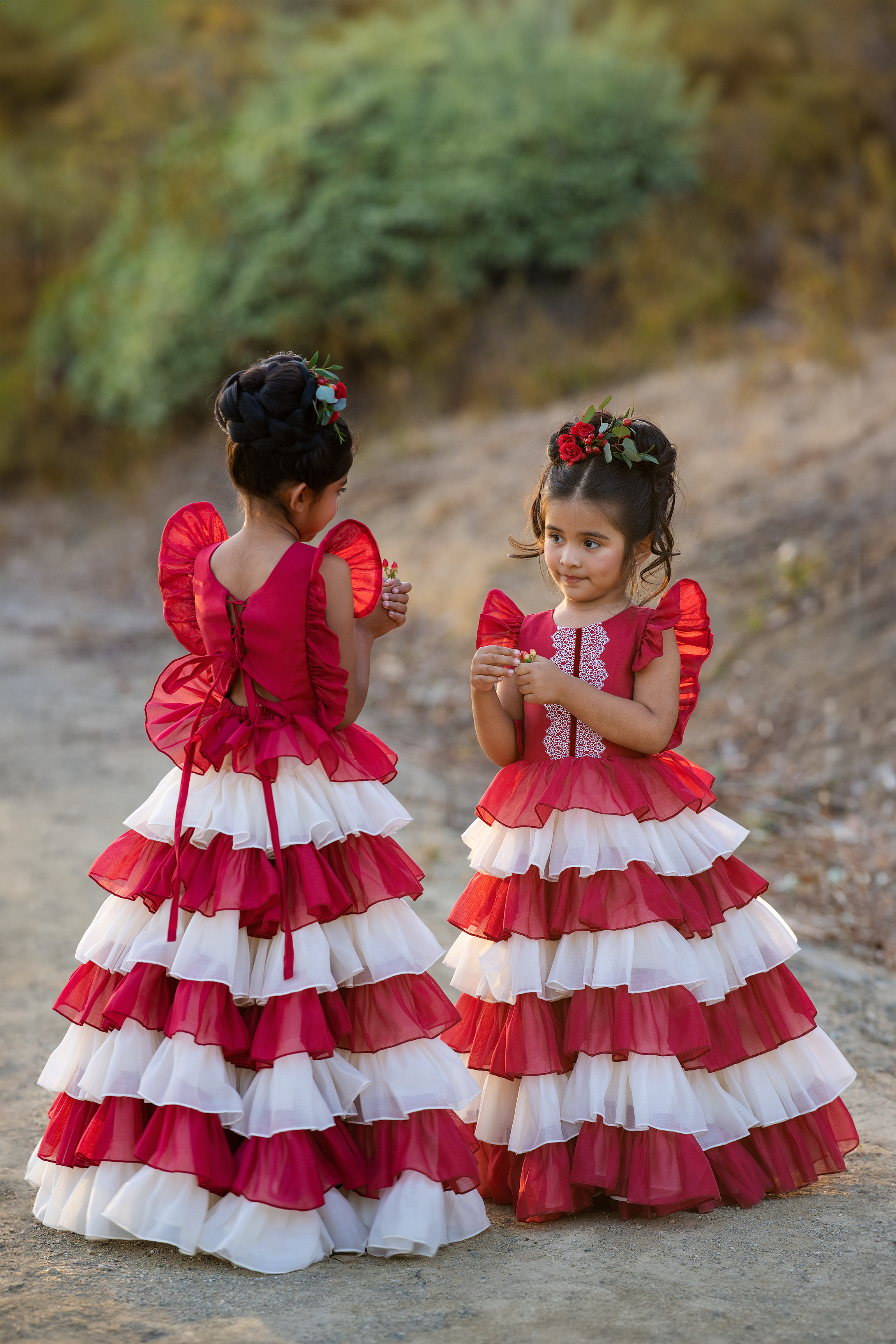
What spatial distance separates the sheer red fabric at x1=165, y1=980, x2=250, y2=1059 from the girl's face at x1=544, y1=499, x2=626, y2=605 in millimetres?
1140

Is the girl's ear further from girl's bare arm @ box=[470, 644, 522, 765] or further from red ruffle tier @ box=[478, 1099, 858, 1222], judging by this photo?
red ruffle tier @ box=[478, 1099, 858, 1222]

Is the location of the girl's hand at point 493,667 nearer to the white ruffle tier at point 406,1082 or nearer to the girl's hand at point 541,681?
the girl's hand at point 541,681

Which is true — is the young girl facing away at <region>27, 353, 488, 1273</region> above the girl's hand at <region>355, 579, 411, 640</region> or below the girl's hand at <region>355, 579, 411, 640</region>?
below

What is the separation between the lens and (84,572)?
11.7m

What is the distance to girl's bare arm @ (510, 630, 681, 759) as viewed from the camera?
108 inches

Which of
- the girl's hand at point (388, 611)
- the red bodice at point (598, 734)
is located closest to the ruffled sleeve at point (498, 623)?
the red bodice at point (598, 734)

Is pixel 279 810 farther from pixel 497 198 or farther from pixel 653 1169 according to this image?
pixel 497 198

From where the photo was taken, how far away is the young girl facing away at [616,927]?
8.66 ft

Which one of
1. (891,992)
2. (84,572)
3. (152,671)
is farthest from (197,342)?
(891,992)

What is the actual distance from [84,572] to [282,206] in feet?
12.3

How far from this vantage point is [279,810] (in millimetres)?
2566

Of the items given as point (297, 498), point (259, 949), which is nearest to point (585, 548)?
point (297, 498)

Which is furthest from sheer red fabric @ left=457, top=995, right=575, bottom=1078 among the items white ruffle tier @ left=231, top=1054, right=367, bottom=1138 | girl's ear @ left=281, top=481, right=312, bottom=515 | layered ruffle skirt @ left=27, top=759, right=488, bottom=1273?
girl's ear @ left=281, top=481, right=312, bottom=515

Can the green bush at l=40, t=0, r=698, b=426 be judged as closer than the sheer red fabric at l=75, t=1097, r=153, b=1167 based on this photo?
No
